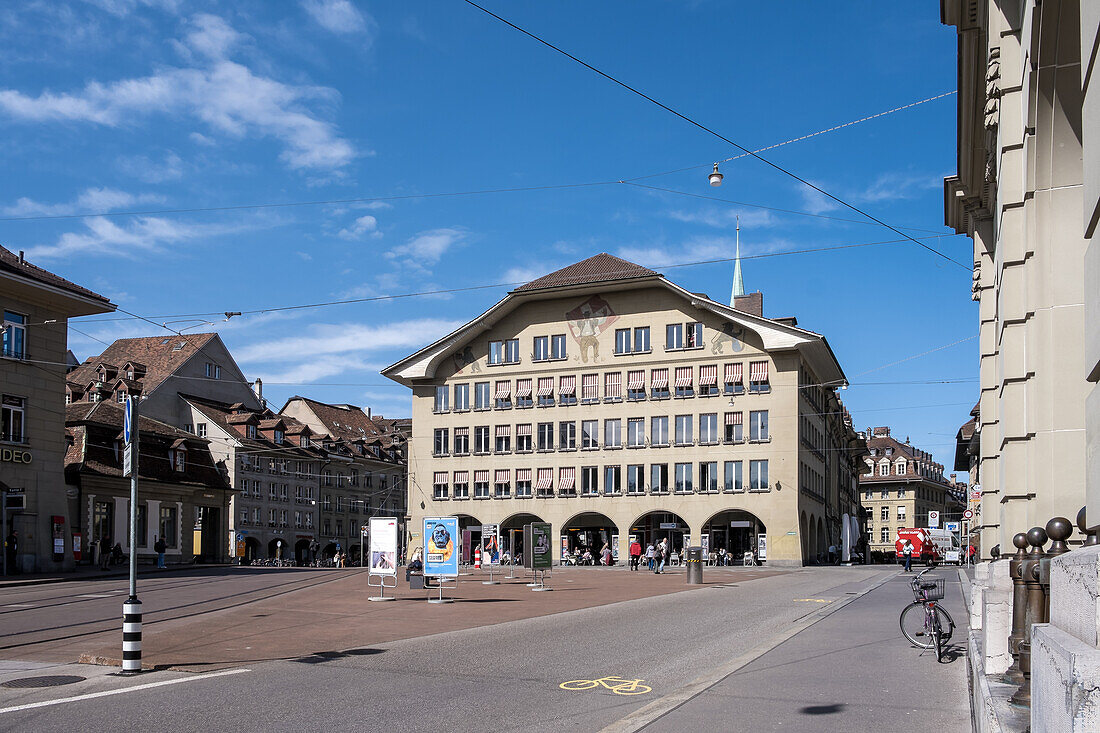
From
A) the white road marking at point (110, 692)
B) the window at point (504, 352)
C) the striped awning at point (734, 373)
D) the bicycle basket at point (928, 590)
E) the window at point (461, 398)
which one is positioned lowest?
the white road marking at point (110, 692)

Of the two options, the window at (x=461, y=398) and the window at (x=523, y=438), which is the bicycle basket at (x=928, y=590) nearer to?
the window at (x=523, y=438)

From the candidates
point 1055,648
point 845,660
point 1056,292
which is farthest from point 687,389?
point 1055,648

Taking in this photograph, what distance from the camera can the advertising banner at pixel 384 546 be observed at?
27.9 meters

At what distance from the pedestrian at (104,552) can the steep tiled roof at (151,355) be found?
69.7ft

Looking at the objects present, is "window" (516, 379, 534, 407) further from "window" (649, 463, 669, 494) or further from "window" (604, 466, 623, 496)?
"window" (649, 463, 669, 494)

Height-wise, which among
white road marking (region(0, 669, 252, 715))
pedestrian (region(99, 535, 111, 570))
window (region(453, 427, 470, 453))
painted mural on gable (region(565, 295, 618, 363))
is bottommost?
pedestrian (region(99, 535, 111, 570))

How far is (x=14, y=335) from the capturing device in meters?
43.4

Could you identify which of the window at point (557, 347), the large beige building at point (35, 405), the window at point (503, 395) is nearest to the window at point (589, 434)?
the window at point (557, 347)

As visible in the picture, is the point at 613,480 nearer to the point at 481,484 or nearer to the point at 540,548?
the point at 481,484

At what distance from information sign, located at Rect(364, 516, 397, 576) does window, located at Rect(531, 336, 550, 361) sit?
1722 inches

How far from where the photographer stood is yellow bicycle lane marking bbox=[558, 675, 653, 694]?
39.8ft

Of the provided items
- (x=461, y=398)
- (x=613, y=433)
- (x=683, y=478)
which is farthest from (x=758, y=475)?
(x=461, y=398)

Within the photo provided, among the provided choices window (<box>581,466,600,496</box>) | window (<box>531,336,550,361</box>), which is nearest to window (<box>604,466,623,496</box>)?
window (<box>581,466,600,496</box>)

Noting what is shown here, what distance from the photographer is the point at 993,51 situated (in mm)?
10977
